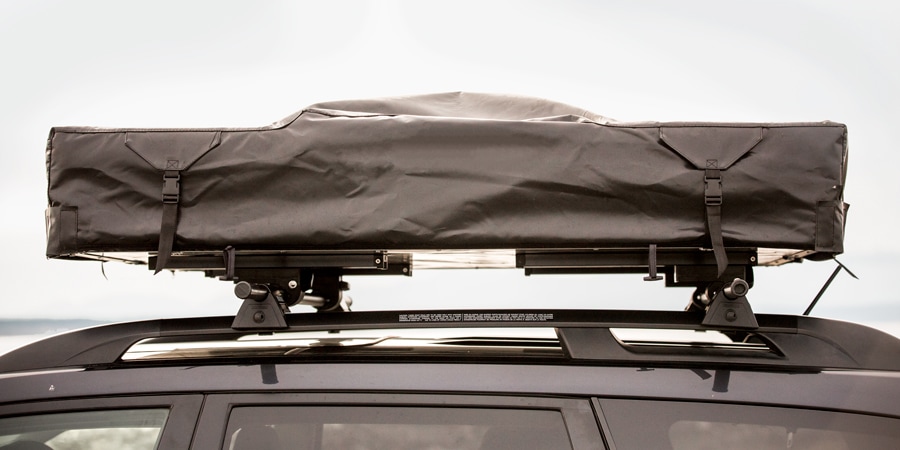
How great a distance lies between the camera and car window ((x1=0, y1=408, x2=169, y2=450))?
83.8 inches

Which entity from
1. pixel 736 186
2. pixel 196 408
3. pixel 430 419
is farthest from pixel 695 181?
pixel 196 408

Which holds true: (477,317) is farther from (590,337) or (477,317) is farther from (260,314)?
(260,314)

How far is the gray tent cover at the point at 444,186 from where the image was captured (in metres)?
2.13

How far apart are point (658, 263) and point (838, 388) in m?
0.59

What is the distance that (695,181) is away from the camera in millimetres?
2143

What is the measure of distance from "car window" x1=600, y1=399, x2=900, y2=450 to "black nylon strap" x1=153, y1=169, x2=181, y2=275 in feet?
4.31

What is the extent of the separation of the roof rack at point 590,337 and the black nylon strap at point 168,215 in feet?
1.08

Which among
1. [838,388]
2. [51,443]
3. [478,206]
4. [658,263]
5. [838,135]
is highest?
[838,135]

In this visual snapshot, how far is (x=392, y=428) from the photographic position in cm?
204

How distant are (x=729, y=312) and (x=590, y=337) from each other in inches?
15.9

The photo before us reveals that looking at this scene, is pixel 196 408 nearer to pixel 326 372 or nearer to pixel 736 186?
pixel 326 372

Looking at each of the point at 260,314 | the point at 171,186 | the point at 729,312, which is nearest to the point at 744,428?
the point at 729,312

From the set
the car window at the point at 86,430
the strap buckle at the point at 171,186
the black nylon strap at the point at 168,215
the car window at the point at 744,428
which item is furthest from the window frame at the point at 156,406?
the car window at the point at 744,428

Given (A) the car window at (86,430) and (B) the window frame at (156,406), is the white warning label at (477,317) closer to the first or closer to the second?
(B) the window frame at (156,406)
